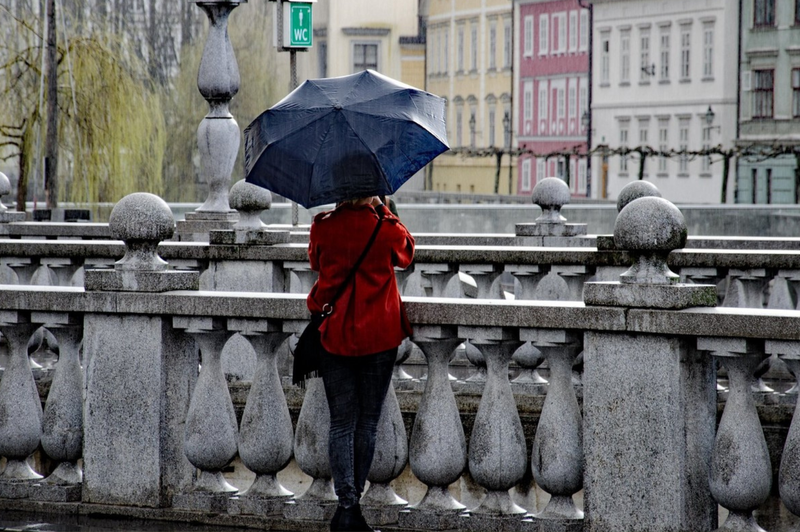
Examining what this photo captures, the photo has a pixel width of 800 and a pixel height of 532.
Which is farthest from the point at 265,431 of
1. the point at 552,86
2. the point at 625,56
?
the point at 552,86

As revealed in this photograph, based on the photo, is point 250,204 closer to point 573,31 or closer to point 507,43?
point 573,31

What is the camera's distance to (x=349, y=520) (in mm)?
6023

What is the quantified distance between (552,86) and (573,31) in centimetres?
326

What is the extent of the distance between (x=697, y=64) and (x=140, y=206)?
58023 millimetres

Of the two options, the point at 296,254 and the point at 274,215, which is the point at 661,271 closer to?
the point at 296,254

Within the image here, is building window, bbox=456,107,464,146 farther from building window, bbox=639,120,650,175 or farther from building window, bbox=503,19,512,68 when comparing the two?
building window, bbox=639,120,650,175

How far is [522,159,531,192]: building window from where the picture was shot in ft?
240

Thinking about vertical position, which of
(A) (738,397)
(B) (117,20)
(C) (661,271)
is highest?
(B) (117,20)

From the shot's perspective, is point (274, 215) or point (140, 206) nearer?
point (140, 206)

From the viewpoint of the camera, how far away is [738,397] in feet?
18.4

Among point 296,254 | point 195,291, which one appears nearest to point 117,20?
point 296,254

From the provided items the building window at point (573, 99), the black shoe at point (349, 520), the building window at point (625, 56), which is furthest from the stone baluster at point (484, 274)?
the building window at point (573, 99)

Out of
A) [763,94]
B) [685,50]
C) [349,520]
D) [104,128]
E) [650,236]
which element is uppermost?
[685,50]

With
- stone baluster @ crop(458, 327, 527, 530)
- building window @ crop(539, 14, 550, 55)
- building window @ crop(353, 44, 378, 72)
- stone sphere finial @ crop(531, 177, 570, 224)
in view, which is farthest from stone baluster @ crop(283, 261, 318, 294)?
building window @ crop(353, 44, 378, 72)
